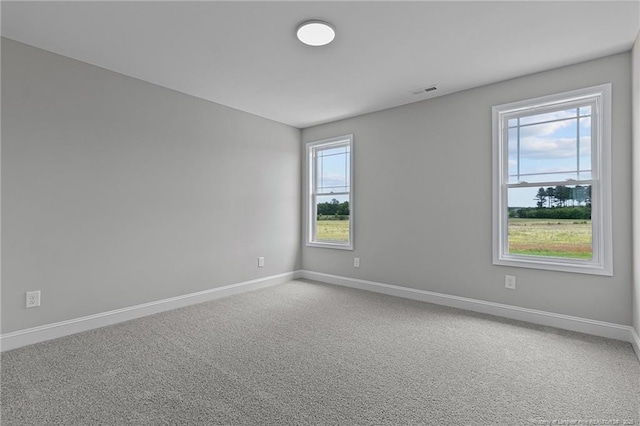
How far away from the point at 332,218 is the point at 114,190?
2.92 metres

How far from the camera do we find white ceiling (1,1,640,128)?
2205mm

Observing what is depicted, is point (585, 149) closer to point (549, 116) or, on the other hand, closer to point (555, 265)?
point (549, 116)

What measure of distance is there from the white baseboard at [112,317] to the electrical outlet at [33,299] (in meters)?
0.19

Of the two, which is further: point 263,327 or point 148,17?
point 263,327

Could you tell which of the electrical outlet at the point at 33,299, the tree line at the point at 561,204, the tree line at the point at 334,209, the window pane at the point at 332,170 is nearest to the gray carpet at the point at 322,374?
the electrical outlet at the point at 33,299

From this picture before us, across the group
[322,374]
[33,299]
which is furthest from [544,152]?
[33,299]

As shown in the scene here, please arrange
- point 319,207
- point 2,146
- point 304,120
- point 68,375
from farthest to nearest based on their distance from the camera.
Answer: point 319,207, point 304,120, point 2,146, point 68,375

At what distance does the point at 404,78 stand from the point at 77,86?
10.3 feet

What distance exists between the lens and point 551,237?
10.5ft

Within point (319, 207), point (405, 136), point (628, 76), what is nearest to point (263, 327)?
point (319, 207)

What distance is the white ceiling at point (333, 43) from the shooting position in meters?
2.21

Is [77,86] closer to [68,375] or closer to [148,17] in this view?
[148,17]

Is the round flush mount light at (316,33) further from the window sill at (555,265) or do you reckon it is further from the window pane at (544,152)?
the window sill at (555,265)

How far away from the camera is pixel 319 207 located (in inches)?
205
